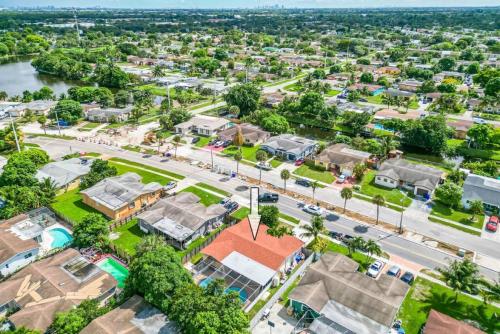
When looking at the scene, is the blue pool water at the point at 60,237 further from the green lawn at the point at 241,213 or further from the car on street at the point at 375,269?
the car on street at the point at 375,269

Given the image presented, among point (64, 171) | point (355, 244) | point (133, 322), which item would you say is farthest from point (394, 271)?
point (64, 171)

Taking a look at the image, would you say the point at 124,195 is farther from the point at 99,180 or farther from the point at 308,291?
the point at 308,291

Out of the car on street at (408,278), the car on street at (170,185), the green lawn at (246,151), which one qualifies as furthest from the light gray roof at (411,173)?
the car on street at (170,185)

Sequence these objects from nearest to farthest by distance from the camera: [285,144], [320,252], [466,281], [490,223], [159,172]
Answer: [466,281] < [320,252] < [490,223] < [159,172] < [285,144]

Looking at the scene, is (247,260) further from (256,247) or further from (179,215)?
(179,215)

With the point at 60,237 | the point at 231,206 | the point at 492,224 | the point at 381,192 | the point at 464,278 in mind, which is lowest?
the point at 60,237

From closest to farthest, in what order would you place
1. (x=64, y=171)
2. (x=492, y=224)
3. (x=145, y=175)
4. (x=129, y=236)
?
(x=129, y=236) < (x=492, y=224) < (x=64, y=171) < (x=145, y=175)

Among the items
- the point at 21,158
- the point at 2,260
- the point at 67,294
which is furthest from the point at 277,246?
the point at 21,158
